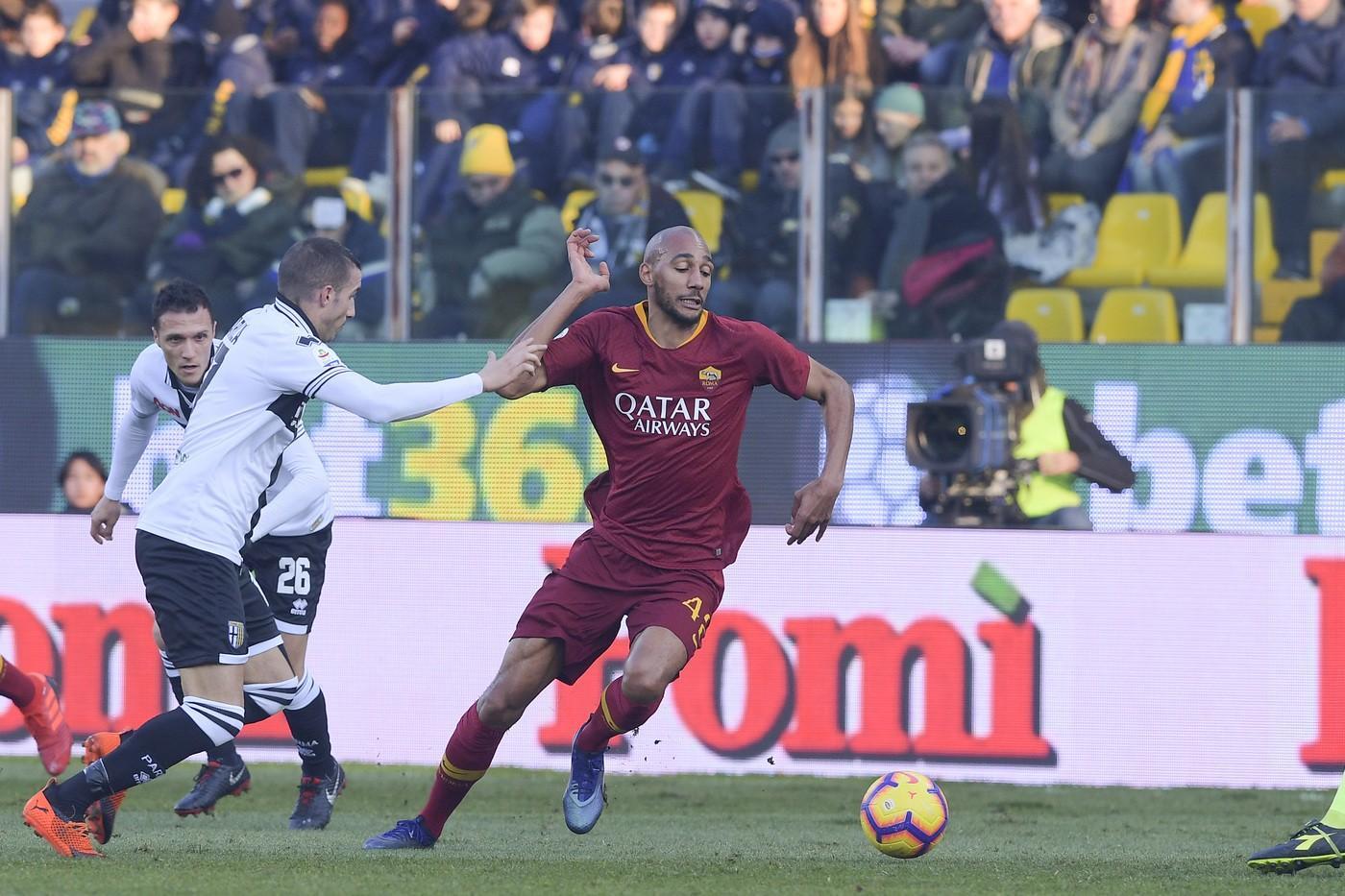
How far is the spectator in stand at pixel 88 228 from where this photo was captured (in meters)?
12.3

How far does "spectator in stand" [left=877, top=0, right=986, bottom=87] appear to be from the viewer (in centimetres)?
1306

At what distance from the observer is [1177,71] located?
1189cm

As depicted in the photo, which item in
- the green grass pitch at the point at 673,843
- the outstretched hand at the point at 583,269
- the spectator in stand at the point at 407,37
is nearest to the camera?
the green grass pitch at the point at 673,843

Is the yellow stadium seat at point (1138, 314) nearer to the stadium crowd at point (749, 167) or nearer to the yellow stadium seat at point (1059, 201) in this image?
the stadium crowd at point (749, 167)

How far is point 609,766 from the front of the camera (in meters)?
11.8

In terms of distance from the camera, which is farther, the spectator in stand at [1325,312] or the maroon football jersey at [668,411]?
the spectator in stand at [1325,312]

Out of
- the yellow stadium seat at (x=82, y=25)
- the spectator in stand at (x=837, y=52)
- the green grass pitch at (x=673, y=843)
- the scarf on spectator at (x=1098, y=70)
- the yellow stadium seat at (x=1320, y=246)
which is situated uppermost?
the yellow stadium seat at (x=82, y=25)

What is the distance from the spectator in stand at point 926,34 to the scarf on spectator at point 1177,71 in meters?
1.45

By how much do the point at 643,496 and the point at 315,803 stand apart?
7.47ft

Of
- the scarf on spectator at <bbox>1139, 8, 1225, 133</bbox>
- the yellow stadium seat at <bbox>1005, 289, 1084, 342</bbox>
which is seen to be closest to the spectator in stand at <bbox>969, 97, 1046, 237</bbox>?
the yellow stadium seat at <bbox>1005, 289, 1084, 342</bbox>

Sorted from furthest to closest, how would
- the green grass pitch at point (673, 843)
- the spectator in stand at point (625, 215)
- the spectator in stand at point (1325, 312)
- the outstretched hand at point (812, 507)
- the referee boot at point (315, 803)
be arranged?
the spectator in stand at point (625, 215) → the spectator in stand at point (1325, 312) → the referee boot at point (315, 803) → the outstretched hand at point (812, 507) → the green grass pitch at point (673, 843)

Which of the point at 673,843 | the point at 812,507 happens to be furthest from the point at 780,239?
the point at 812,507

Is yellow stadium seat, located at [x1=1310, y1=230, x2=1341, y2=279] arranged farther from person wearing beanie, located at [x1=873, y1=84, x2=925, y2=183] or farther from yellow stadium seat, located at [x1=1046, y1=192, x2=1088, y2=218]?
person wearing beanie, located at [x1=873, y1=84, x2=925, y2=183]

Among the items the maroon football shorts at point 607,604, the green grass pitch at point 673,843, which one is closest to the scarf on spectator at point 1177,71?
the green grass pitch at point 673,843
